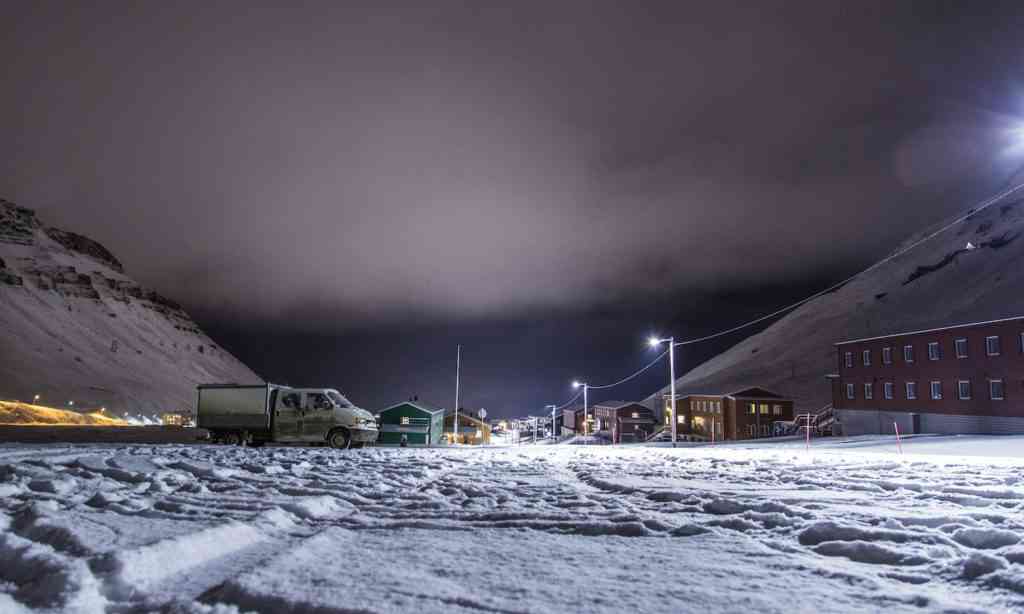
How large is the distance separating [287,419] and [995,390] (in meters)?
55.1

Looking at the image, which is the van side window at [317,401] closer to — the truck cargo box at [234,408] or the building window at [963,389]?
the truck cargo box at [234,408]

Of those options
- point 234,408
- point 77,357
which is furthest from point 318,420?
point 77,357

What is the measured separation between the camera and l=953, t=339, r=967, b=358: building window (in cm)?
4962

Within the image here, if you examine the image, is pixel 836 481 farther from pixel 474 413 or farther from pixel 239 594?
pixel 474 413

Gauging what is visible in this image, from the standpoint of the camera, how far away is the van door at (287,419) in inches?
866

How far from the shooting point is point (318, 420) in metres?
22.0

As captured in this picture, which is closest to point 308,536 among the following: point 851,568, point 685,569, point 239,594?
point 239,594

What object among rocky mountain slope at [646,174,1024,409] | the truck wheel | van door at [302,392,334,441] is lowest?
the truck wheel

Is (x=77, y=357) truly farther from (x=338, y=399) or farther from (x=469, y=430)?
(x=338, y=399)

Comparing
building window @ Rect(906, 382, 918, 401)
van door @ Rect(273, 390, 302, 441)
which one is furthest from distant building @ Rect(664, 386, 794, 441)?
van door @ Rect(273, 390, 302, 441)

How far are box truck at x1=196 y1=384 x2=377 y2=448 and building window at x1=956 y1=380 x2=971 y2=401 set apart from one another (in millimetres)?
52551

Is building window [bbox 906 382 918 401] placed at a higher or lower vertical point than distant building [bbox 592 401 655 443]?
higher

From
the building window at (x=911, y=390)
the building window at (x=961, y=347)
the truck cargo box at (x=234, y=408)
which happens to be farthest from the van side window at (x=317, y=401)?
the building window at (x=911, y=390)

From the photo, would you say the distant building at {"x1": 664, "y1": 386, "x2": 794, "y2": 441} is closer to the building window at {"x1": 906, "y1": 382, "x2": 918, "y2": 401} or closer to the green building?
the building window at {"x1": 906, "y1": 382, "x2": 918, "y2": 401}
